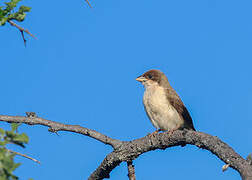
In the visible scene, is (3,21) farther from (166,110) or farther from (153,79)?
(153,79)

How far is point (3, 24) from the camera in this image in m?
3.19

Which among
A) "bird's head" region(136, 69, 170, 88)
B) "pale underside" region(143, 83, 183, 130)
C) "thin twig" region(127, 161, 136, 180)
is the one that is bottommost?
"thin twig" region(127, 161, 136, 180)

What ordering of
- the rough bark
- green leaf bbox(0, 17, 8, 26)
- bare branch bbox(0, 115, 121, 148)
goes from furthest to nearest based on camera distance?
bare branch bbox(0, 115, 121, 148), the rough bark, green leaf bbox(0, 17, 8, 26)

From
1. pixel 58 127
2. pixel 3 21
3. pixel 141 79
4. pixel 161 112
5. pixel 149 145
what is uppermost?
pixel 141 79

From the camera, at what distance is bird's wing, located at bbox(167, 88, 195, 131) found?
7809 mm

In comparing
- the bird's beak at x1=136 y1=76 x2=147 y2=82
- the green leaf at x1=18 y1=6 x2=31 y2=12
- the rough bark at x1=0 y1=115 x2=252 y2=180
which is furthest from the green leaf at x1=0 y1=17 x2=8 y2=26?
the bird's beak at x1=136 y1=76 x2=147 y2=82

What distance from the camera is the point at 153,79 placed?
8672mm

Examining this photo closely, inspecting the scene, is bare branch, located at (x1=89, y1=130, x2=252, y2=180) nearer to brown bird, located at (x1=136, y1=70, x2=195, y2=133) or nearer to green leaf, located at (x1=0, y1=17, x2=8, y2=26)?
brown bird, located at (x1=136, y1=70, x2=195, y2=133)

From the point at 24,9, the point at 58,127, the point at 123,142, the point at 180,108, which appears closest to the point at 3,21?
the point at 24,9

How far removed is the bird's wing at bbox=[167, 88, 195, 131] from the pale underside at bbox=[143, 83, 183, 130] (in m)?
0.07

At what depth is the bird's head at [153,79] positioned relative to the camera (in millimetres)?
8570

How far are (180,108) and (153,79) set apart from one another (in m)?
1.09

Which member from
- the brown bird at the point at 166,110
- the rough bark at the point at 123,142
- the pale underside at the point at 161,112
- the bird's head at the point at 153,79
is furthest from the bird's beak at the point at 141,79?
the rough bark at the point at 123,142

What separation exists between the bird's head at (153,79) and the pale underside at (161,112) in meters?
0.49
